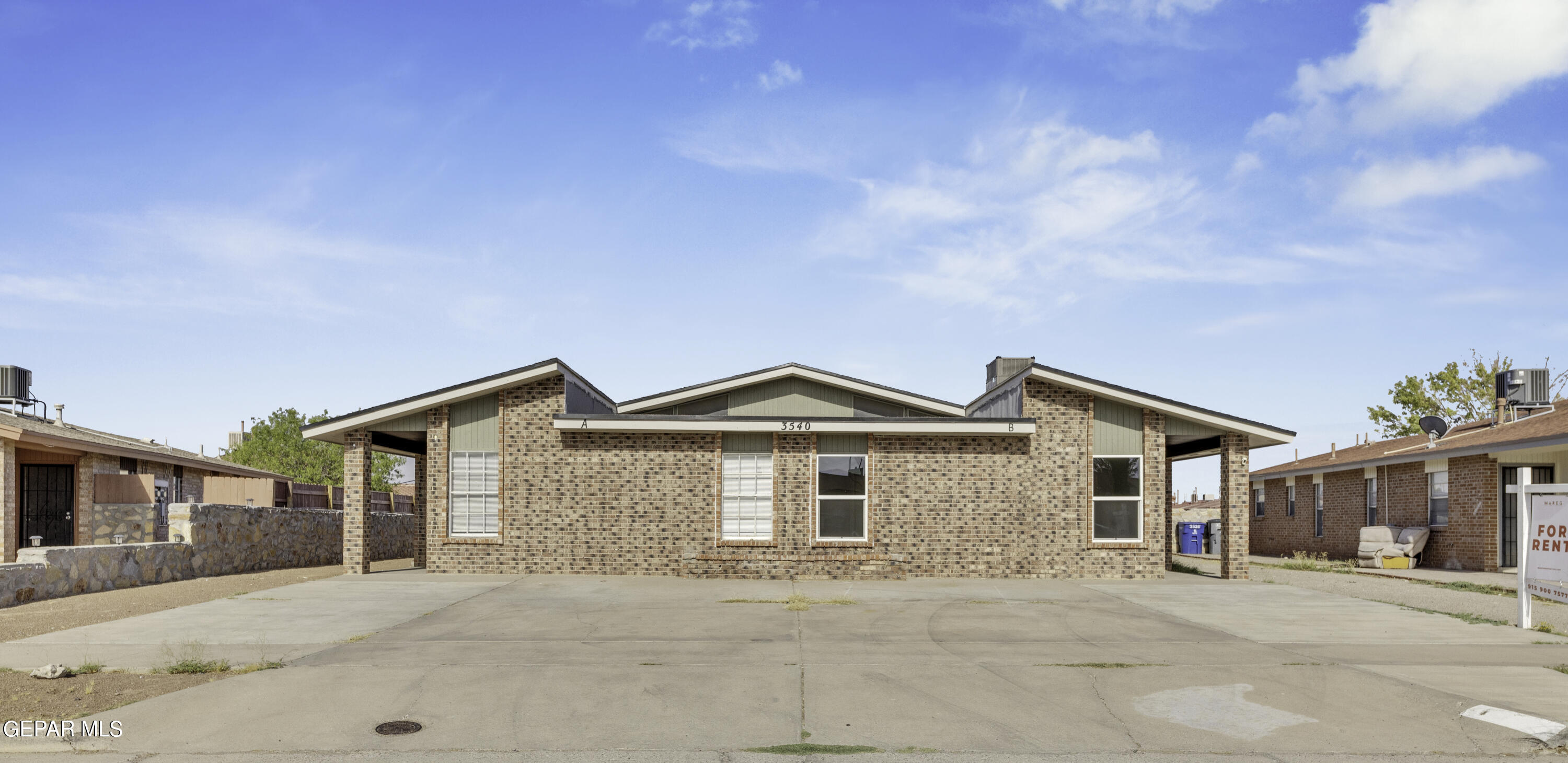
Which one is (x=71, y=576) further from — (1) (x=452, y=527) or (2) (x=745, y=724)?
(2) (x=745, y=724)

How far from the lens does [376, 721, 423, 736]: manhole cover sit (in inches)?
304

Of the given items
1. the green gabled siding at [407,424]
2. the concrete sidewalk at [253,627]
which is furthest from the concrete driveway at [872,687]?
the green gabled siding at [407,424]

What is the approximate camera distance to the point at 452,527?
65.0ft

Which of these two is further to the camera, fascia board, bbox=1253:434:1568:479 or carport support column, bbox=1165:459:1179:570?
carport support column, bbox=1165:459:1179:570

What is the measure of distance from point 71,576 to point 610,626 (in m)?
10.3

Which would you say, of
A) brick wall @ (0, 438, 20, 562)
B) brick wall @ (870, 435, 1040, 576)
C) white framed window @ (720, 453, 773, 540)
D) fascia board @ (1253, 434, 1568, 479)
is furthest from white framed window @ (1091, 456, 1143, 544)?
brick wall @ (0, 438, 20, 562)

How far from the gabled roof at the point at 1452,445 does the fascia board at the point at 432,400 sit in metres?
20.5

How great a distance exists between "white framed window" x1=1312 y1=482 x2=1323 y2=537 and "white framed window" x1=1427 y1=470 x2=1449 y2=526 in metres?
6.00

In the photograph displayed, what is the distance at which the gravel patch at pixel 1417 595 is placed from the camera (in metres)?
15.0

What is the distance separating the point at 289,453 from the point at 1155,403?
50.3 meters

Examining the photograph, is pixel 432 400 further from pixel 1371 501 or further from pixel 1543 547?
pixel 1371 501

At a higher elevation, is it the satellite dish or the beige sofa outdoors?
the satellite dish

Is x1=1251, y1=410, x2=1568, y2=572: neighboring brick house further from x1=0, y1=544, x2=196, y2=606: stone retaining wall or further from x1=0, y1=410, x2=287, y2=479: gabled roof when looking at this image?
x1=0, y1=410, x2=287, y2=479: gabled roof

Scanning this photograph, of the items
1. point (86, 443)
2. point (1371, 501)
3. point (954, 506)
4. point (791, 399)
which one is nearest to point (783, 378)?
point (791, 399)
